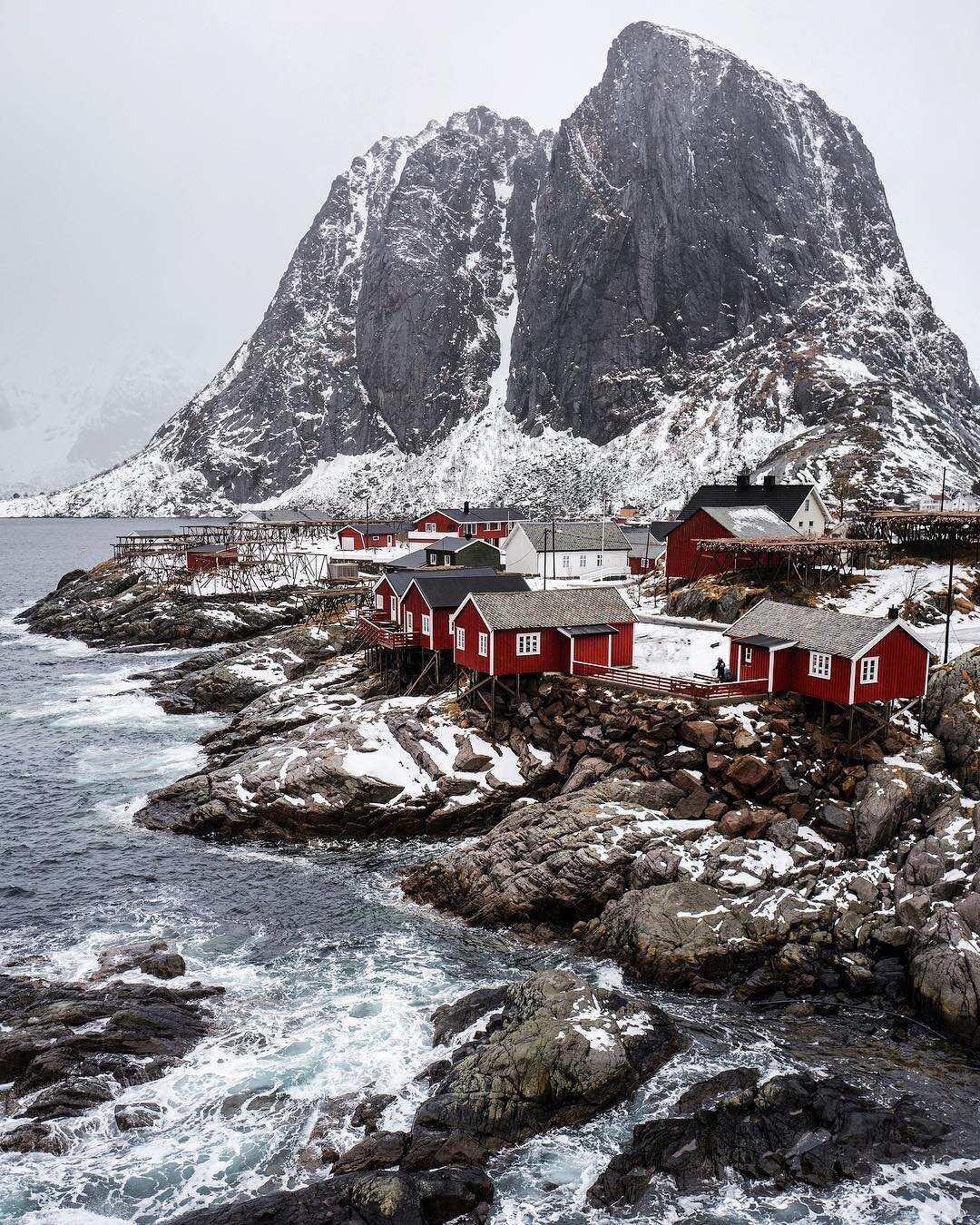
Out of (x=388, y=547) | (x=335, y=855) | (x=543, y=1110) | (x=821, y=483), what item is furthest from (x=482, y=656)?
(x=821, y=483)

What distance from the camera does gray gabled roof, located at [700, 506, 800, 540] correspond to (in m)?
59.1

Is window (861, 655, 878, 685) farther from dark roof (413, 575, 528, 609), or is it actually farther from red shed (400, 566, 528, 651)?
red shed (400, 566, 528, 651)

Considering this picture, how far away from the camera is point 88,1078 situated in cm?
1969

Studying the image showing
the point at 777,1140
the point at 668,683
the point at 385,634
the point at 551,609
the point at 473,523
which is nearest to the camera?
the point at 777,1140

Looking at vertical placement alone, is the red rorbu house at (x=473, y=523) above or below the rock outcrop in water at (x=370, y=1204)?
above

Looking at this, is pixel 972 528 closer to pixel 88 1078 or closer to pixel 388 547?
pixel 88 1078

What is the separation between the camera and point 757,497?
2793 inches

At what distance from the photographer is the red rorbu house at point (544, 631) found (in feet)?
133

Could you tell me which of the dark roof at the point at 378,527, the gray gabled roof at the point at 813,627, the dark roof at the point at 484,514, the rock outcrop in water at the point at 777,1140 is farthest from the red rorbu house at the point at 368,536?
the rock outcrop in water at the point at 777,1140

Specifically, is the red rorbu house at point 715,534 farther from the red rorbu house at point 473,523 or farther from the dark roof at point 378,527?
the dark roof at point 378,527

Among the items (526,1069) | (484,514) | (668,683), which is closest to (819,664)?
(668,683)

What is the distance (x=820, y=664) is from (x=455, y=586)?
20.5m

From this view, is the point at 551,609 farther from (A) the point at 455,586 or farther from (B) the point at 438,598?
(A) the point at 455,586

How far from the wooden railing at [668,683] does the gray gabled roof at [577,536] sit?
32947 mm
